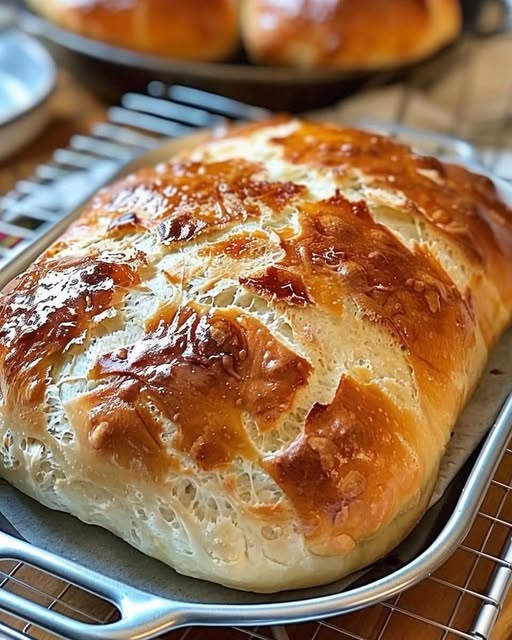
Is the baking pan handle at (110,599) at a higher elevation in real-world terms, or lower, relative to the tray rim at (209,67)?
lower

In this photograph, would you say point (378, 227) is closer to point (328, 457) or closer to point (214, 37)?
point (328, 457)

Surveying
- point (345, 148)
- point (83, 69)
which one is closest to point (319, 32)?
point (83, 69)

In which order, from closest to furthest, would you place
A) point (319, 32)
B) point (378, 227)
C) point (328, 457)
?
point (328, 457) → point (378, 227) → point (319, 32)

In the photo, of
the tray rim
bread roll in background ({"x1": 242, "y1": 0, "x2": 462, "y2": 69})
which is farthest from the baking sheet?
bread roll in background ({"x1": 242, "y1": 0, "x2": 462, "y2": 69})

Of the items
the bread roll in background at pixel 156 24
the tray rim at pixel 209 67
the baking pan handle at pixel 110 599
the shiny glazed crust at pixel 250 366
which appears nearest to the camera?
the baking pan handle at pixel 110 599

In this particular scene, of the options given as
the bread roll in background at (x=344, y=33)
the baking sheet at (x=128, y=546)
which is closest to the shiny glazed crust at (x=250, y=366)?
the baking sheet at (x=128, y=546)

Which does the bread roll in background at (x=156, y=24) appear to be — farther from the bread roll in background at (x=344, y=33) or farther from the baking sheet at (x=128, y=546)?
the baking sheet at (x=128, y=546)

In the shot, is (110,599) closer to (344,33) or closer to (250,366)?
(250,366)
